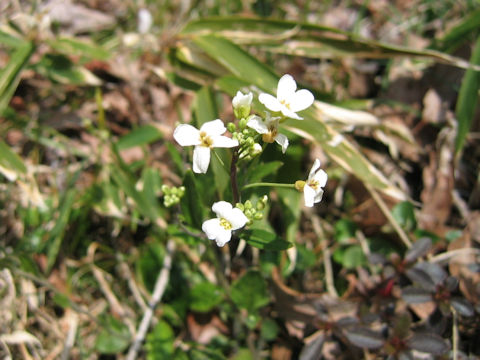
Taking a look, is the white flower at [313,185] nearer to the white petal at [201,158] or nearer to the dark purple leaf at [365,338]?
the white petal at [201,158]

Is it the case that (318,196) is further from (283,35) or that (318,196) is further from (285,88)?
(283,35)

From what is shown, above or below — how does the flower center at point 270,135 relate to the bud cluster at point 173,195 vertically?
above

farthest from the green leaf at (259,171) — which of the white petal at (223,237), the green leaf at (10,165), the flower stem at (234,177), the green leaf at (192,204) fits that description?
the green leaf at (10,165)

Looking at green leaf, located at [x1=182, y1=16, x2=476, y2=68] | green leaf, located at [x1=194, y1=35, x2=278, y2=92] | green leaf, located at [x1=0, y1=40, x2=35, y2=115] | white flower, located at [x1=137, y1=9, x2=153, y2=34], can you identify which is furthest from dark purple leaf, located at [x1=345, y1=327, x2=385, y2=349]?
white flower, located at [x1=137, y1=9, x2=153, y2=34]

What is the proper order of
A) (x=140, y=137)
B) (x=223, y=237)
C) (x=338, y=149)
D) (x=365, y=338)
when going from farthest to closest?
1. (x=140, y=137)
2. (x=338, y=149)
3. (x=365, y=338)
4. (x=223, y=237)

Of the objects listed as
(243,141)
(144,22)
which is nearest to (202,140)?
(243,141)

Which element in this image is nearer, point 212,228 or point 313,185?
point 212,228

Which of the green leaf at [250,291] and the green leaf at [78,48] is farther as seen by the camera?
the green leaf at [78,48]
